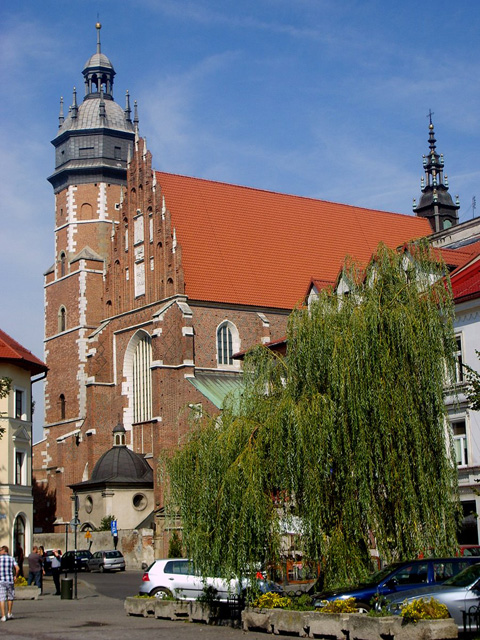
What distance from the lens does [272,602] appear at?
16.9 metres

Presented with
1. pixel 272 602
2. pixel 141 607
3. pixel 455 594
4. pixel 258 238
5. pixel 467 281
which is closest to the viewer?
pixel 455 594

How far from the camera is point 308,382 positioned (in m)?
18.5

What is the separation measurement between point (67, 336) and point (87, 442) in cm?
903

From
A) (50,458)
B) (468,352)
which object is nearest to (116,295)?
(50,458)

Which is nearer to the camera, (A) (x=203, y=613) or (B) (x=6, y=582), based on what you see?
(A) (x=203, y=613)

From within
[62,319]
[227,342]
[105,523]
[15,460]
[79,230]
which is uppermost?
[79,230]

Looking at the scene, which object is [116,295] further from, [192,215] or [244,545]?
[244,545]

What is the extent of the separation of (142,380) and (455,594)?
3561 cm

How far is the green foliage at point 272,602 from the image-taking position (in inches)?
663

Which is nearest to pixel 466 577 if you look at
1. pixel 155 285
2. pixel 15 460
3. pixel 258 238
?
pixel 15 460

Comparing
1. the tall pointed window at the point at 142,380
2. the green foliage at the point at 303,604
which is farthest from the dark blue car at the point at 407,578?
the tall pointed window at the point at 142,380

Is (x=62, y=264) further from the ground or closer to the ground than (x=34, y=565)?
further from the ground

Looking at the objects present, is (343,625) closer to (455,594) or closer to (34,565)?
(455,594)

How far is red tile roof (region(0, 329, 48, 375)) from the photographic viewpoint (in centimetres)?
3562
